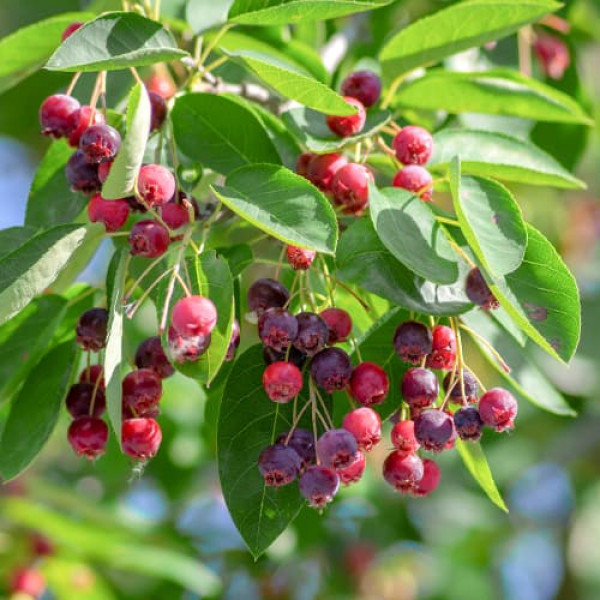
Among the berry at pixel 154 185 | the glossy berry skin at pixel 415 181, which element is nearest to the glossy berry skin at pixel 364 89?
the glossy berry skin at pixel 415 181

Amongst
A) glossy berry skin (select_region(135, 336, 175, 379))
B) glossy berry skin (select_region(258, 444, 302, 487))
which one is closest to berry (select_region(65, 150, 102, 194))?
glossy berry skin (select_region(135, 336, 175, 379))

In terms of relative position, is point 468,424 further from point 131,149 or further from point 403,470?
point 131,149

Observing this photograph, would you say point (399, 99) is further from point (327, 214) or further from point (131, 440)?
point (131, 440)

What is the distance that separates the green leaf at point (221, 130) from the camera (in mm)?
1709

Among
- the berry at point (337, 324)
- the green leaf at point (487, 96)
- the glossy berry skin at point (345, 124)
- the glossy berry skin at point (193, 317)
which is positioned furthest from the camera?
the green leaf at point (487, 96)

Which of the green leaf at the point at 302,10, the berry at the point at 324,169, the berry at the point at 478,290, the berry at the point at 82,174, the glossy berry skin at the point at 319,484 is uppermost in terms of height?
the green leaf at the point at 302,10

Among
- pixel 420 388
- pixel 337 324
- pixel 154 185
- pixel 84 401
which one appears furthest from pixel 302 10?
pixel 84 401

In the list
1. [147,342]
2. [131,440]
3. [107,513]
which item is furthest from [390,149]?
[107,513]

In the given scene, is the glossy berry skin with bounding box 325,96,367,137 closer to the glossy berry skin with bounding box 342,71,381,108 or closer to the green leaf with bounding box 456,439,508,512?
the glossy berry skin with bounding box 342,71,381,108

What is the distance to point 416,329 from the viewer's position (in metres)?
1.53

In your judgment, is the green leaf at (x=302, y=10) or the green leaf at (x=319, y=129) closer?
the green leaf at (x=302, y=10)

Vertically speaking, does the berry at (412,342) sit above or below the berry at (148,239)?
below

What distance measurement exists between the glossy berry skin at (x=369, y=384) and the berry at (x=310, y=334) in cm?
7

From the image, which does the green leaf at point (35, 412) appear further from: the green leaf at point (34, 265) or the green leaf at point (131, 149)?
the green leaf at point (131, 149)
